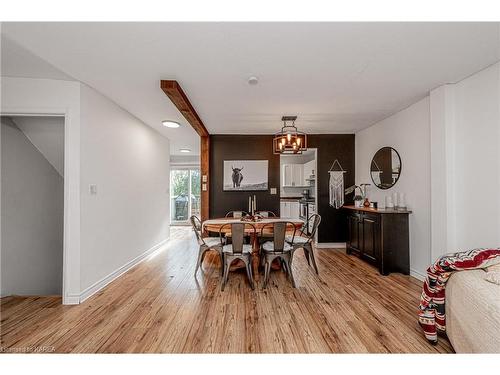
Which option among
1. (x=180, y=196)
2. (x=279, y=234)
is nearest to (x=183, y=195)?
(x=180, y=196)

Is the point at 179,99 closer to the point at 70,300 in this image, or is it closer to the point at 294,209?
the point at 70,300

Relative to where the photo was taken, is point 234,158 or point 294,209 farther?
point 294,209

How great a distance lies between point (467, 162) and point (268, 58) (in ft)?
7.95

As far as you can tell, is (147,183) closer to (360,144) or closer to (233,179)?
(233,179)

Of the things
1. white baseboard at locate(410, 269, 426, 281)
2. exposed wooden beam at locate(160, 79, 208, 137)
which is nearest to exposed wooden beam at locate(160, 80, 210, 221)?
exposed wooden beam at locate(160, 79, 208, 137)

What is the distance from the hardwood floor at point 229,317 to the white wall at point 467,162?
0.90 m

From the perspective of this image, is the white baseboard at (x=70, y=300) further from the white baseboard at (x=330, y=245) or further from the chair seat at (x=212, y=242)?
the white baseboard at (x=330, y=245)

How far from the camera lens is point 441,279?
173cm

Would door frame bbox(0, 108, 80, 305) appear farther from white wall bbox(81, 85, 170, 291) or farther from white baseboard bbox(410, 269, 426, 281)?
white baseboard bbox(410, 269, 426, 281)

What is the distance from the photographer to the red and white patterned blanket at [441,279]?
5.46 ft

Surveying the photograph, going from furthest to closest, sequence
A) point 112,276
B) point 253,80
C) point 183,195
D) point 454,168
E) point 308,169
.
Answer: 1. point 183,195
2. point 308,169
3. point 112,276
4. point 454,168
5. point 253,80

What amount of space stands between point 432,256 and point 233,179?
136 inches

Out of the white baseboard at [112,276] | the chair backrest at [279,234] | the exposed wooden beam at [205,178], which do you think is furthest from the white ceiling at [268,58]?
the white baseboard at [112,276]
